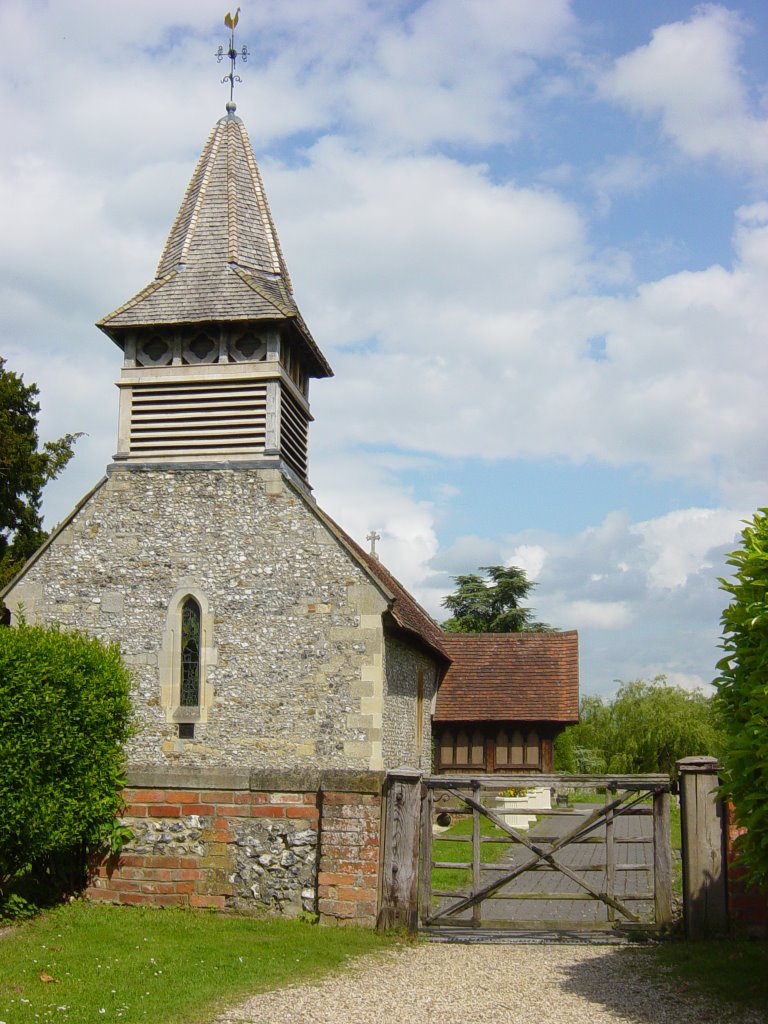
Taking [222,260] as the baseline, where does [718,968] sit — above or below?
below

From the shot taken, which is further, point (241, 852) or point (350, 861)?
point (241, 852)

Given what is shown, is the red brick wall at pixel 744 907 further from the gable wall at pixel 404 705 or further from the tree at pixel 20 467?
the tree at pixel 20 467

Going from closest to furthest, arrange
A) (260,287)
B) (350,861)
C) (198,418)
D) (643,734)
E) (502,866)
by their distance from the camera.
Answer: (350,861) → (502,866) → (198,418) → (260,287) → (643,734)

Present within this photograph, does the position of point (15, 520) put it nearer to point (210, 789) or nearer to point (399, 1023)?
point (210, 789)

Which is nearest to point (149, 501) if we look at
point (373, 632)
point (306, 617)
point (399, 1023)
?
point (306, 617)

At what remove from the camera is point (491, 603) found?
153 feet

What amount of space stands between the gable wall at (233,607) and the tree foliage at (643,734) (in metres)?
26.8

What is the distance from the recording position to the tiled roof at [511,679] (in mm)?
25922

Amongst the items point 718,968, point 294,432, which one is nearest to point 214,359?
point 294,432

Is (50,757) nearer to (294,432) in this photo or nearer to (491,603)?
(294,432)

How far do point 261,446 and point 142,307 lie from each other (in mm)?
3386

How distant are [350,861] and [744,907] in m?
3.49

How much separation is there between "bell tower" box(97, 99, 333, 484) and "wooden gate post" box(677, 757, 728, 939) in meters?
9.01

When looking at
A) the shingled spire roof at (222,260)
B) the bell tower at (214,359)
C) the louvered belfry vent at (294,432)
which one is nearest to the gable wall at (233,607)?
the bell tower at (214,359)
